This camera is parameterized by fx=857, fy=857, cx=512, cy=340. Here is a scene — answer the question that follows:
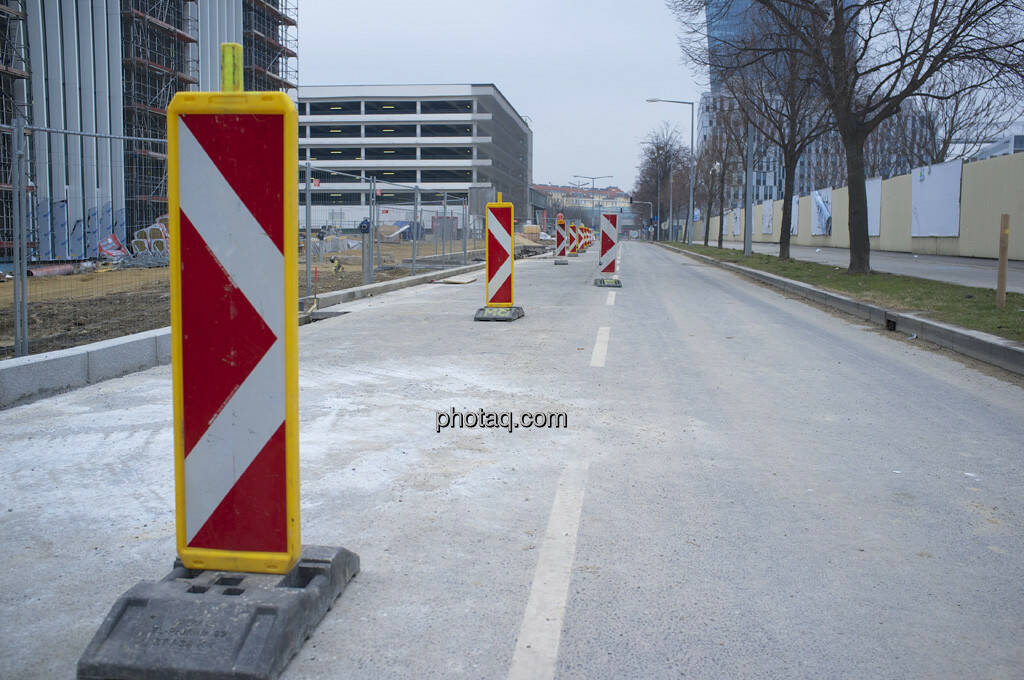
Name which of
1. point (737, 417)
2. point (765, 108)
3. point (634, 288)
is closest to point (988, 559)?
point (737, 417)

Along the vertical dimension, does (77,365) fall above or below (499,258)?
below

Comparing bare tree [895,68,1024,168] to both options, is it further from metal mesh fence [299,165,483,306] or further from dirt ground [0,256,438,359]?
dirt ground [0,256,438,359]

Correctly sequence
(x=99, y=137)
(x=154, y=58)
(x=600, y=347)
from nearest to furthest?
(x=99, y=137) < (x=600, y=347) < (x=154, y=58)

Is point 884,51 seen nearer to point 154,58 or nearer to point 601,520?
point 601,520

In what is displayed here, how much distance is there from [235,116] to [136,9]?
39.2m

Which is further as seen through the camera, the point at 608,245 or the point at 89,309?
the point at 608,245

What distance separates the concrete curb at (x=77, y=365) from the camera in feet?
20.6

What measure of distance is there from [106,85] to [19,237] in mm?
29116

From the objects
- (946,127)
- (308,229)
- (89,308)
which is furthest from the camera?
(946,127)

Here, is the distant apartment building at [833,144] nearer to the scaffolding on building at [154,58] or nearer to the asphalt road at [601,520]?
the scaffolding on building at [154,58]

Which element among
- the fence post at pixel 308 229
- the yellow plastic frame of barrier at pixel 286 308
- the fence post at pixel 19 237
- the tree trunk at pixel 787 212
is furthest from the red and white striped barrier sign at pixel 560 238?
the yellow plastic frame of barrier at pixel 286 308

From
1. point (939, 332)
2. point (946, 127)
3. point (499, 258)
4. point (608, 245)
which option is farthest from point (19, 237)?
point (946, 127)

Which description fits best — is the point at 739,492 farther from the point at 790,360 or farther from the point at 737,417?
the point at 790,360

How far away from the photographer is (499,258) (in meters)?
12.0
